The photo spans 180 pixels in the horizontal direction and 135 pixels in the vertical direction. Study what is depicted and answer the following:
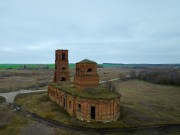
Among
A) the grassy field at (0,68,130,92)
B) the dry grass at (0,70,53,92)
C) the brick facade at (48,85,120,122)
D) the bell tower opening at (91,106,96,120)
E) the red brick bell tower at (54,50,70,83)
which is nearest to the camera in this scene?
the brick facade at (48,85,120,122)

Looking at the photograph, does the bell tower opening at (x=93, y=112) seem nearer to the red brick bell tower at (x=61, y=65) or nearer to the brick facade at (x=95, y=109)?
the brick facade at (x=95, y=109)

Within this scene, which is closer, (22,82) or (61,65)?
(61,65)

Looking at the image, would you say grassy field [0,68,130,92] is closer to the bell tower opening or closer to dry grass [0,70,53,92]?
dry grass [0,70,53,92]

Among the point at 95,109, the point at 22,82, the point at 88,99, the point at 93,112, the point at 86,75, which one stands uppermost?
the point at 86,75

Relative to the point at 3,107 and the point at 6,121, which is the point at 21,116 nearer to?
the point at 6,121

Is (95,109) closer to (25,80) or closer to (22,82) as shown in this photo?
(22,82)

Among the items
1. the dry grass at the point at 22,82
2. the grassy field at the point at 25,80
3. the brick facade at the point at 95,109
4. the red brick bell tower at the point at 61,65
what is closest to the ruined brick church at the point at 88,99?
the brick facade at the point at 95,109

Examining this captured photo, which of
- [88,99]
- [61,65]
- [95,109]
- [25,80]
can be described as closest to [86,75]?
[88,99]

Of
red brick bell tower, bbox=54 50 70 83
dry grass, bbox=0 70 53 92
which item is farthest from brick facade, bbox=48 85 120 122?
dry grass, bbox=0 70 53 92

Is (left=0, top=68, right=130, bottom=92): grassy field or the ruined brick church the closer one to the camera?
the ruined brick church
